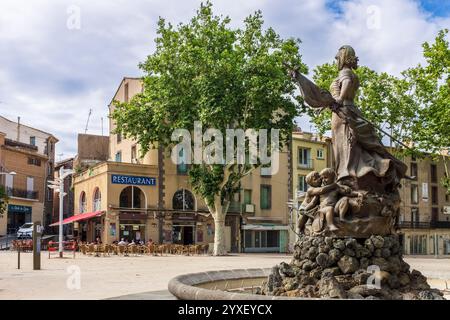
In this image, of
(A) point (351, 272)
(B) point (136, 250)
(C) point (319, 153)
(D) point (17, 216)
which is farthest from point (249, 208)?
(A) point (351, 272)

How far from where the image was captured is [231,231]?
4622 centimetres

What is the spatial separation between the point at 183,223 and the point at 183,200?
73.7 inches

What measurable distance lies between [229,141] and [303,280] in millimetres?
26658

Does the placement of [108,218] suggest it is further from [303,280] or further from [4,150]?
[303,280]

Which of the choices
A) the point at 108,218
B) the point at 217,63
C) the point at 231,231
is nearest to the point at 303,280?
the point at 217,63

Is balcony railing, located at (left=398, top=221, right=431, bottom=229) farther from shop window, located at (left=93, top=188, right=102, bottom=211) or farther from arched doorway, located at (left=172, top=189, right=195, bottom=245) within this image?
shop window, located at (left=93, top=188, right=102, bottom=211)

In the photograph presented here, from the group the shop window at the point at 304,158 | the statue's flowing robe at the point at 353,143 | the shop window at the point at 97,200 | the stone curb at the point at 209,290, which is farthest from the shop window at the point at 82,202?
the statue's flowing robe at the point at 353,143

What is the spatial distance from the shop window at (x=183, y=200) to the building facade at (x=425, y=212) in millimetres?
22731

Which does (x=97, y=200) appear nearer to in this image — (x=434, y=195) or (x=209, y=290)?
(x=209, y=290)

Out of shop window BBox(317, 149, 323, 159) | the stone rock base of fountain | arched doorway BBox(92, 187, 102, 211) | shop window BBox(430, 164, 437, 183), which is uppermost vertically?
shop window BBox(317, 149, 323, 159)

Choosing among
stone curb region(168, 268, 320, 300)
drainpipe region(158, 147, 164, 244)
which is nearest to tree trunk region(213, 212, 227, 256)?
drainpipe region(158, 147, 164, 244)

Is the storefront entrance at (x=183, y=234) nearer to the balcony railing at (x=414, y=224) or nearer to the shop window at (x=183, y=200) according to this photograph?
the shop window at (x=183, y=200)

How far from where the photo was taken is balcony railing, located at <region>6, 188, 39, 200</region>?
51319 mm

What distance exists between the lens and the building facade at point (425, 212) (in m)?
58.1
